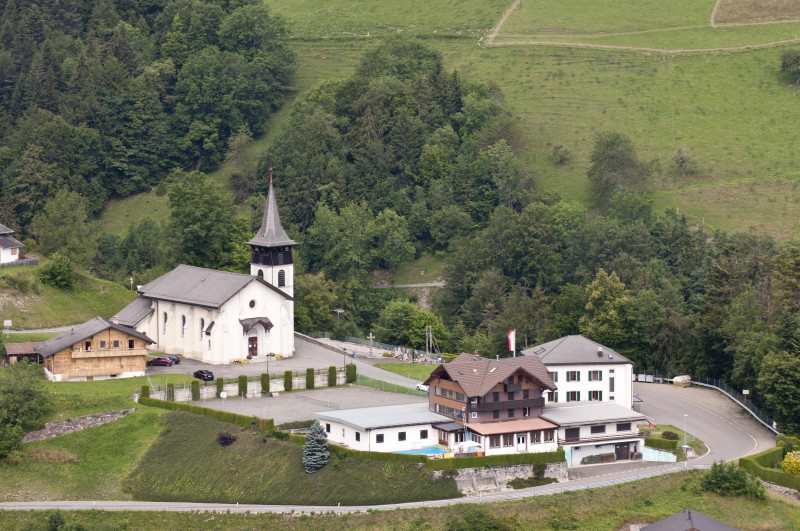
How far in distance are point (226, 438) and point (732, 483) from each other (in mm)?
32123

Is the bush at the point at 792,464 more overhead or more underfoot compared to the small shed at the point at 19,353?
more underfoot

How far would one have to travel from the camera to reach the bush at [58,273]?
119m

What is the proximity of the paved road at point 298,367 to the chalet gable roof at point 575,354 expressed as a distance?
10.3 metres

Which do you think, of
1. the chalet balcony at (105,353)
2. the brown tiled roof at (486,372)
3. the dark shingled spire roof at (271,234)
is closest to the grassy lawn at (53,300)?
the chalet balcony at (105,353)

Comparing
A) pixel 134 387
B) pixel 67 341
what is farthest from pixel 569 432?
pixel 67 341

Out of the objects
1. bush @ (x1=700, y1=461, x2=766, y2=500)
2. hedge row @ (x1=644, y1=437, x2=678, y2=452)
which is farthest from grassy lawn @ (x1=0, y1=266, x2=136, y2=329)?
bush @ (x1=700, y1=461, x2=766, y2=500)

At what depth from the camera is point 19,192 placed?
157 metres

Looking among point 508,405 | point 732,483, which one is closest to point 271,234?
point 508,405

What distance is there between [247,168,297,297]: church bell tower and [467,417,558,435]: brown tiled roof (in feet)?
103

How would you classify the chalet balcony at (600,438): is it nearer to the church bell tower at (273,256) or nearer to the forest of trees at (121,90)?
the church bell tower at (273,256)

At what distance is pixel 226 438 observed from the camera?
87.9m

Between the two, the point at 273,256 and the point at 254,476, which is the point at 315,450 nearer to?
the point at 254,476

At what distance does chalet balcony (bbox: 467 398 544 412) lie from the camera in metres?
88.4

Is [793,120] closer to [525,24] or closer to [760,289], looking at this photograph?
[525,24]
